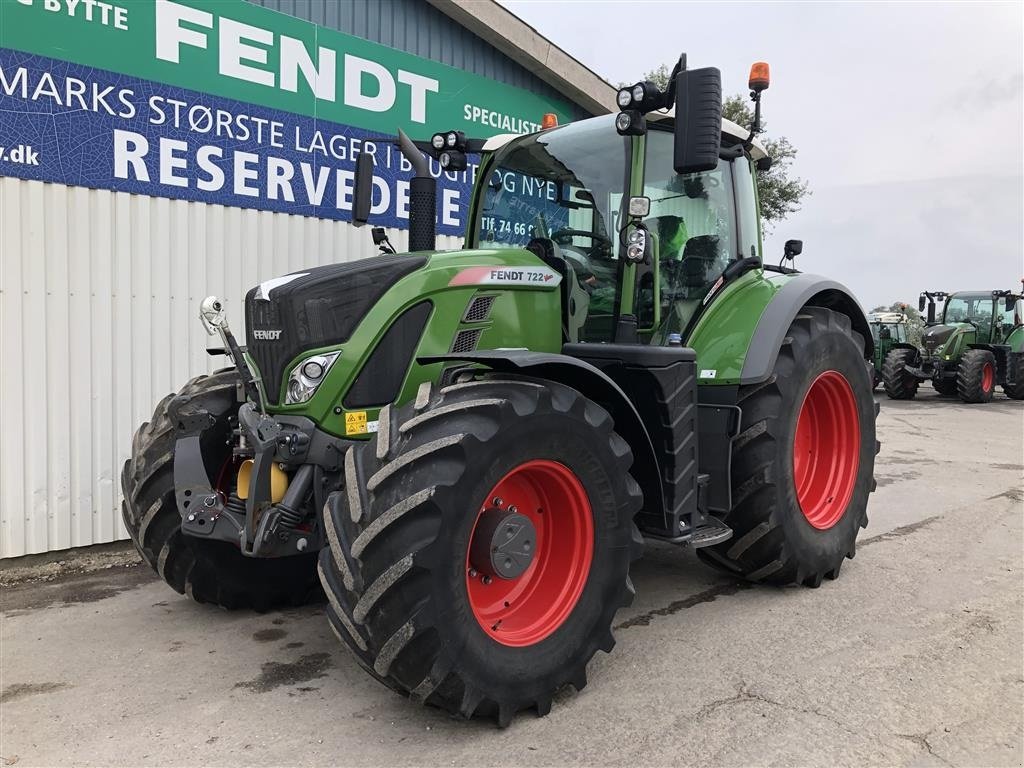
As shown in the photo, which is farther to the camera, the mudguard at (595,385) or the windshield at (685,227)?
the windshield at (685,227)

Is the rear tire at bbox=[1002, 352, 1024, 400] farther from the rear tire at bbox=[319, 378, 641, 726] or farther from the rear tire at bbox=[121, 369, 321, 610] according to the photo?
the rear tire at bbox=[121, 369, 321, 610]

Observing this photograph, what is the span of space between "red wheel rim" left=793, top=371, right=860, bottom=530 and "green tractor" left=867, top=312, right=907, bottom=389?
45.6 feet

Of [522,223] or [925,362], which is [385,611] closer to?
[522,223]

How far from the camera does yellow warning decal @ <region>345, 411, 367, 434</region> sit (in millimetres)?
3150

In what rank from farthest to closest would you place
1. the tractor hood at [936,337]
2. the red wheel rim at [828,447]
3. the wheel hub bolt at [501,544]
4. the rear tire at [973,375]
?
the tractor hood at [936,337]
the rear tire at [973,375]
the red wheel rim at [828,447]
the wheel hub bolt at [501,544]

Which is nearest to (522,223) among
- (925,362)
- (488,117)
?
(488,117)

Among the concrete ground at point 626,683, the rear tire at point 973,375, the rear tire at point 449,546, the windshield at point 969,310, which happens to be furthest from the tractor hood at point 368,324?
the windshield at point 969,310

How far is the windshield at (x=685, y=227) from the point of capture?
157 inches

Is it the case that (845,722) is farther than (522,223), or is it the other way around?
(522,223)

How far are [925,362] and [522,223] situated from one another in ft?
50.5

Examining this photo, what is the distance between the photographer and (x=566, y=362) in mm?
3051

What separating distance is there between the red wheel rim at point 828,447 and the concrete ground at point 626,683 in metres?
0.47

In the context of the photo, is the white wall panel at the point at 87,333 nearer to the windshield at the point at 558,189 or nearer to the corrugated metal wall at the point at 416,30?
the corrugated metal wall at the point at 416,30

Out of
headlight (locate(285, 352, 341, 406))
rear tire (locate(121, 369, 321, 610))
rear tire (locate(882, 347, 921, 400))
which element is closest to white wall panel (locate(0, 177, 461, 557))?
rear tire (locate(121, 369, 321, 610))
